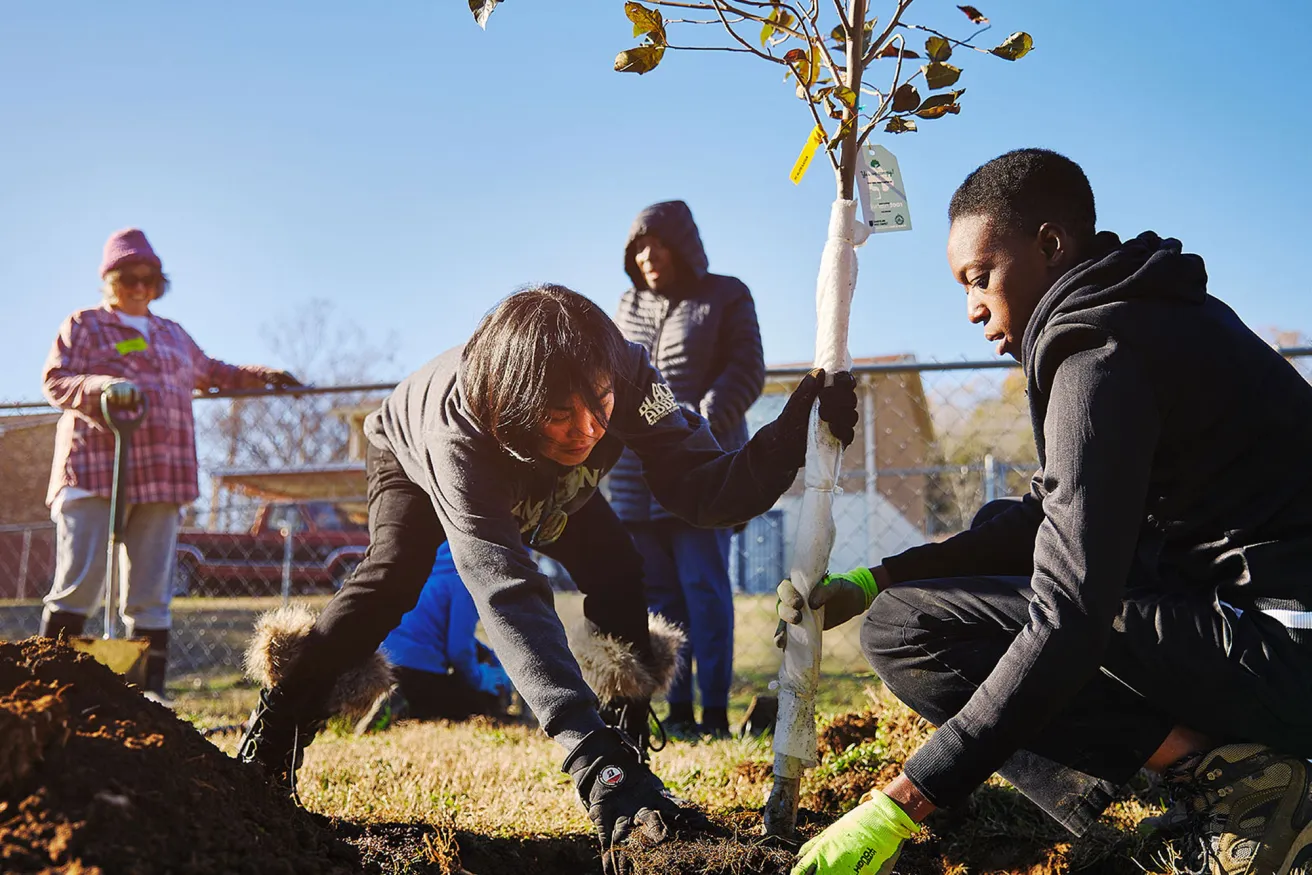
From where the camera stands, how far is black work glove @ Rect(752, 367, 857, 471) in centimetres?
235

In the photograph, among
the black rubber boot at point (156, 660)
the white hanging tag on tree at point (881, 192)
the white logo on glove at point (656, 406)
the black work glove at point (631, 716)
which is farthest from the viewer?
the black rubber boot at point (156, 660)

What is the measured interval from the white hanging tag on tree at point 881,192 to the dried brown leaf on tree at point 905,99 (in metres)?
0.10

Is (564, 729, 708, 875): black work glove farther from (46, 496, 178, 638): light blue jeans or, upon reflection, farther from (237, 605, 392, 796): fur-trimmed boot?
(46, 496, 178, 638): light blue jeans

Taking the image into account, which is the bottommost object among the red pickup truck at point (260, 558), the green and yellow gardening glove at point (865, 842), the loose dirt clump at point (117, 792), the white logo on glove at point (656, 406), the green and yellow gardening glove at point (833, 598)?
the red pickup truck at point (260, 558)

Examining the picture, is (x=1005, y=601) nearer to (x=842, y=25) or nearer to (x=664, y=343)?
(x=842, y=25)

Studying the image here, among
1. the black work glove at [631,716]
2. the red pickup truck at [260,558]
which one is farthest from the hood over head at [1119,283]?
the red pickup truck at [260,558]

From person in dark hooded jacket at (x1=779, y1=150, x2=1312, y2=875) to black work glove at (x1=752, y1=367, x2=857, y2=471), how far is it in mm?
334

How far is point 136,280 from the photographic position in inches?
197

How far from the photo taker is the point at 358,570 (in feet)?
9.52

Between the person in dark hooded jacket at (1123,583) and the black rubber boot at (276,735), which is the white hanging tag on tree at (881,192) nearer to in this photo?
the person in dark hooded jacket at (1123,583)

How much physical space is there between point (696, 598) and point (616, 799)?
2356 mm

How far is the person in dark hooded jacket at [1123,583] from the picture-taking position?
5.90 feet

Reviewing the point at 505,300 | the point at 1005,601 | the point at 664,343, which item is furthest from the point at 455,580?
the point at 1005,601

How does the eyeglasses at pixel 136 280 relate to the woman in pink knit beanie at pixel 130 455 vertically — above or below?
above
